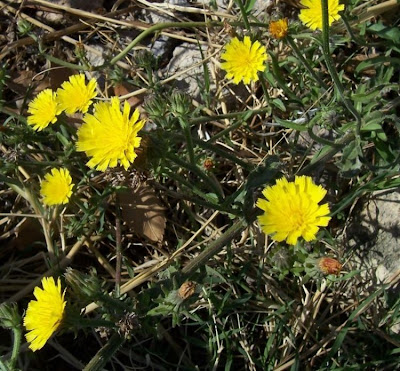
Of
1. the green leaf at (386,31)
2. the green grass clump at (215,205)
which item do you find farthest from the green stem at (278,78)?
the green leaf at (386,31)

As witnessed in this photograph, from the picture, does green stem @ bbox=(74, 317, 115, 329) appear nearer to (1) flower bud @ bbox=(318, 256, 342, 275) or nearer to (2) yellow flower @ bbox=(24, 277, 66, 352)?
(2) yellow flower @ bbox=(24, 277, 66, 352)

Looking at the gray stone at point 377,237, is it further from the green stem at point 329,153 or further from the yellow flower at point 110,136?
the yellow flower at point 110,136

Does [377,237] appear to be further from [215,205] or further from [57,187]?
[57,187]

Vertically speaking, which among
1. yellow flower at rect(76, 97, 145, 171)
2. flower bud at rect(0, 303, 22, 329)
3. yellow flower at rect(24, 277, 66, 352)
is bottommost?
flower bud at rect(0, 303, 22, 329)

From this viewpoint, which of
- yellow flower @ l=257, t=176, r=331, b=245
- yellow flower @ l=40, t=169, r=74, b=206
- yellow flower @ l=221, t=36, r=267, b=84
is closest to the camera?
yellow flower @ l=257, t=176, r=331, b=245

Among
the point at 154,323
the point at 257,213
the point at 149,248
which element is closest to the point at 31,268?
Answer: the point at 149,248

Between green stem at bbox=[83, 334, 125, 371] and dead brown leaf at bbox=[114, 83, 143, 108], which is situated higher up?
dead brown leaf at bbox=[114, 83, 143, 108]

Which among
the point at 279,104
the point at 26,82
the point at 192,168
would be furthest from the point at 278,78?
the point at 26,82

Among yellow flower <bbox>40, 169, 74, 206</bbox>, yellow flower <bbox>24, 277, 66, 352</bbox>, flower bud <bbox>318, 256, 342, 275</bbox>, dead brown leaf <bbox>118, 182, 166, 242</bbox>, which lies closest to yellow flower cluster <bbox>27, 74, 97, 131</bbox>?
yellow flower <bbox>40, 169, 74, 206</bbox>
